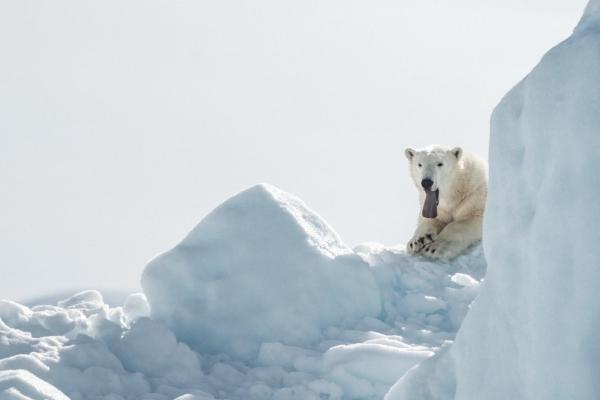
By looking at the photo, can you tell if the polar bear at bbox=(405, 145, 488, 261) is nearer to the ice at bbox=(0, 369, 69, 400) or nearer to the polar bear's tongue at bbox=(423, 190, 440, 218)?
the polar bear's tongue at bbox=(423, 190, 440, 218)

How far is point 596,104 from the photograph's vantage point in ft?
7.84

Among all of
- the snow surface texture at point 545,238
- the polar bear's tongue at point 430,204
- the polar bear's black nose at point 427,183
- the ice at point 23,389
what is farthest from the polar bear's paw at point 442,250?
the snow surface texture at point 545,238

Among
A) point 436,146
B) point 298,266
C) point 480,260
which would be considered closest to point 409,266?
point 480,260

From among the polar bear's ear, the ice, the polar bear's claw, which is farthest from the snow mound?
the polar bear's ear

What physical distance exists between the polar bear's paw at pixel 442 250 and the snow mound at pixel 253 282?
4.73 ft

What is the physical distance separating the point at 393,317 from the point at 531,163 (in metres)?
4.56

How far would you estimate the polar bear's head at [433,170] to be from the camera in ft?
30.6

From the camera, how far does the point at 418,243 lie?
8.50 metres

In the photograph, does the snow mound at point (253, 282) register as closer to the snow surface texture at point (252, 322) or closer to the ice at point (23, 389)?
the snow surface texture at point (252, 322)

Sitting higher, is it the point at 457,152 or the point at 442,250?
the point at 457,152

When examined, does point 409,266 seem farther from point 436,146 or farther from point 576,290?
point 576,290

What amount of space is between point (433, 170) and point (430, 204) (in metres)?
0.39

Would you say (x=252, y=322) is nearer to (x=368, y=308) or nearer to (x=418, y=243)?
(x=368, y=308)

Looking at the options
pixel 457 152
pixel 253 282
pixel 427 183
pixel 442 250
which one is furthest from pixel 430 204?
pixel 253 282
